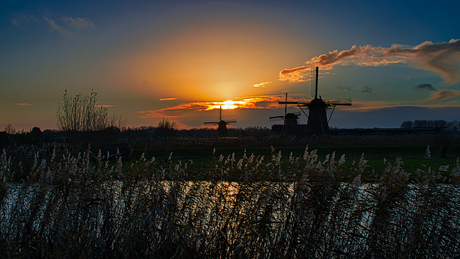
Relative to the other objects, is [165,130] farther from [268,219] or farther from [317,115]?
[268,219]

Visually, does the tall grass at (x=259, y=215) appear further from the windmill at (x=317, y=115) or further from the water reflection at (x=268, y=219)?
the windmill at (x=317, y=115)

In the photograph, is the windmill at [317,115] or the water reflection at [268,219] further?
the windmill at [317,115]

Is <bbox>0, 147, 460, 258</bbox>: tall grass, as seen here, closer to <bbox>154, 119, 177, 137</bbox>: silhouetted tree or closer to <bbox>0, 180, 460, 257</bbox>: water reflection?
<bbox>0, 180, 460, 257</bbox>: water reflection

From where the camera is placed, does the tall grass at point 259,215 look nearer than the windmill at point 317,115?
Yes

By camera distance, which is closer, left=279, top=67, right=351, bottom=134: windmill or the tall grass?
the tall grass

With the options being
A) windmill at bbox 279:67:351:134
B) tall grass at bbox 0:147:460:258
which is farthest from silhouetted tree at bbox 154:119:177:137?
tall grass at bbox 0:147:460:258

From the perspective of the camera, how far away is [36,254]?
3.88 meters

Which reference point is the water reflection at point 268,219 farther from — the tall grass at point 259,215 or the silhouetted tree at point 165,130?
the silhouetted tree at point 165,130

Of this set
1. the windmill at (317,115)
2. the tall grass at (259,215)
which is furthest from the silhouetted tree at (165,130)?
the tall grass at (259,215)

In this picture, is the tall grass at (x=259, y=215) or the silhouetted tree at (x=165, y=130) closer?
the tall grass at (x=259, y=215)

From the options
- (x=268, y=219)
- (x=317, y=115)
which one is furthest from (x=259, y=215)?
(x=317, y=115)

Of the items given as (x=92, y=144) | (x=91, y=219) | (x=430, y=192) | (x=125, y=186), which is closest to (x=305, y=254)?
(x=430, y=192)

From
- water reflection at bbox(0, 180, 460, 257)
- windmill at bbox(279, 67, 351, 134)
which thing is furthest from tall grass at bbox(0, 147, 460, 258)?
windmill at bbox(279, 67, 351, 134)

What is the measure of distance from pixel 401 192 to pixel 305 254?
1.49 meters
